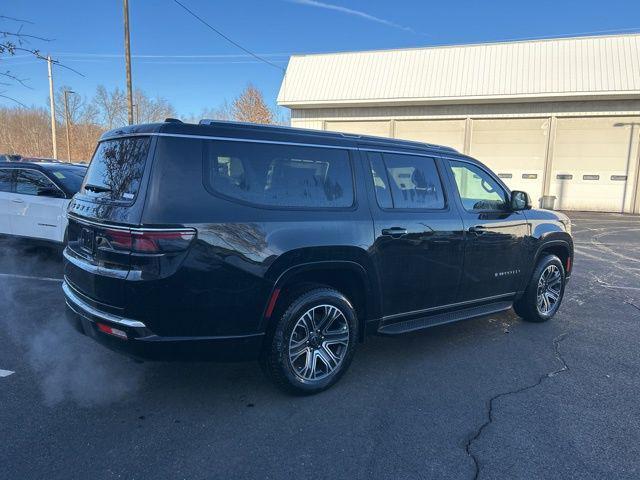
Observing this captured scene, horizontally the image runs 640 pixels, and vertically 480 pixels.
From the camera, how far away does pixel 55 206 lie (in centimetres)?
744

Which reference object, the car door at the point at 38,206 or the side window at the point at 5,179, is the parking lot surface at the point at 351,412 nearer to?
the car door at the point at 38,206

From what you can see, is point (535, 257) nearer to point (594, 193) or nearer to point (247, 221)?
point (247, 221)

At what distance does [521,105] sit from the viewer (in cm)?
2120

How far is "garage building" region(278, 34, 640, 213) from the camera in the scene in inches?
786

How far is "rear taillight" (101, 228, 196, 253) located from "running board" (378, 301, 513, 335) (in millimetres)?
1891

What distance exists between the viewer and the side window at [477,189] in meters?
4.70

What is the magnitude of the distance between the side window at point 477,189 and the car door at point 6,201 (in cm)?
713

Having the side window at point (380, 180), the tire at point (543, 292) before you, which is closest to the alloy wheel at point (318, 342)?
the side window at point (380, 180)

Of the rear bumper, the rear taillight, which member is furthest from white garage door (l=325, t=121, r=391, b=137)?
the rear taillight

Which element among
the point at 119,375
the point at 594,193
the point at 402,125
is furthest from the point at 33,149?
the point at 119,375

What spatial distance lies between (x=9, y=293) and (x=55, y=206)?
5.56 ft

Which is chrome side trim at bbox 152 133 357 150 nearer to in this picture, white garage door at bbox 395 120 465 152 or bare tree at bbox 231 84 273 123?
white garage door at bbox 395 120 465 152

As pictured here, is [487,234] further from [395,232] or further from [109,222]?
[109,222]

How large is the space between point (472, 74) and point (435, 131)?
9.54 ft
